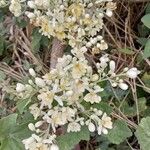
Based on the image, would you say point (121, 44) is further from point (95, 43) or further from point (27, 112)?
point (27, 112)

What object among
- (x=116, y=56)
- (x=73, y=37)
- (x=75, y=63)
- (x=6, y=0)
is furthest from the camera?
(x=116, y=56)

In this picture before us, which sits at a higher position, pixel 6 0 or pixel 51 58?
pixel 6 0

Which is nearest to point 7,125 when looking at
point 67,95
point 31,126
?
point 31,126

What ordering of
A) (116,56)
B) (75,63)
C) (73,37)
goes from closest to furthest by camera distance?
(75,63), (73,37), (116,56)

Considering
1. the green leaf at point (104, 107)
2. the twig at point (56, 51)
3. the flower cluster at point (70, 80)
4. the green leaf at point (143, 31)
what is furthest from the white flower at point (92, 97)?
the green leaf at point (143, 31)

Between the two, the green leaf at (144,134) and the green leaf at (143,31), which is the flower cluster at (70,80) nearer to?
the green leaf at (144,134)

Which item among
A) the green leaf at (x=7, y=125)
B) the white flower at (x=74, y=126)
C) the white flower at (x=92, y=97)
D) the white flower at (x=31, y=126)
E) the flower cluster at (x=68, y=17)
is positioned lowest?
the green leaf at (x=7, y=125)

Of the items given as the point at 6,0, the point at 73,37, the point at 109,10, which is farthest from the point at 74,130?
the point at 6,0
